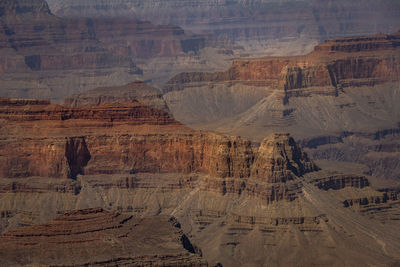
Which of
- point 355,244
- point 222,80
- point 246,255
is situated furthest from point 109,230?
point 222,80

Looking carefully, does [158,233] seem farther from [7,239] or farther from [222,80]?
[222,80]

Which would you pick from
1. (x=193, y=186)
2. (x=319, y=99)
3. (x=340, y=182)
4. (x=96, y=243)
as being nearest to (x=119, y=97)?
(x=319, y=99)

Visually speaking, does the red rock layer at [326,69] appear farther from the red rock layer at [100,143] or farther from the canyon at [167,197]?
the red rock layer at [100,143]

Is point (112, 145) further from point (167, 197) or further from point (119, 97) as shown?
point (119, 97)

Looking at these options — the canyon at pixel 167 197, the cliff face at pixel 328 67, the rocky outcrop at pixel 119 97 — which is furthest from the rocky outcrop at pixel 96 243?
the cliff face at pixel 328 67

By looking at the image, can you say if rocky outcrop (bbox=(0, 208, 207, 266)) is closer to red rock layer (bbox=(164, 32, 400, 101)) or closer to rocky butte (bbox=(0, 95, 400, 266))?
rocky butte (bbox=(0, 95, 400, 266))
